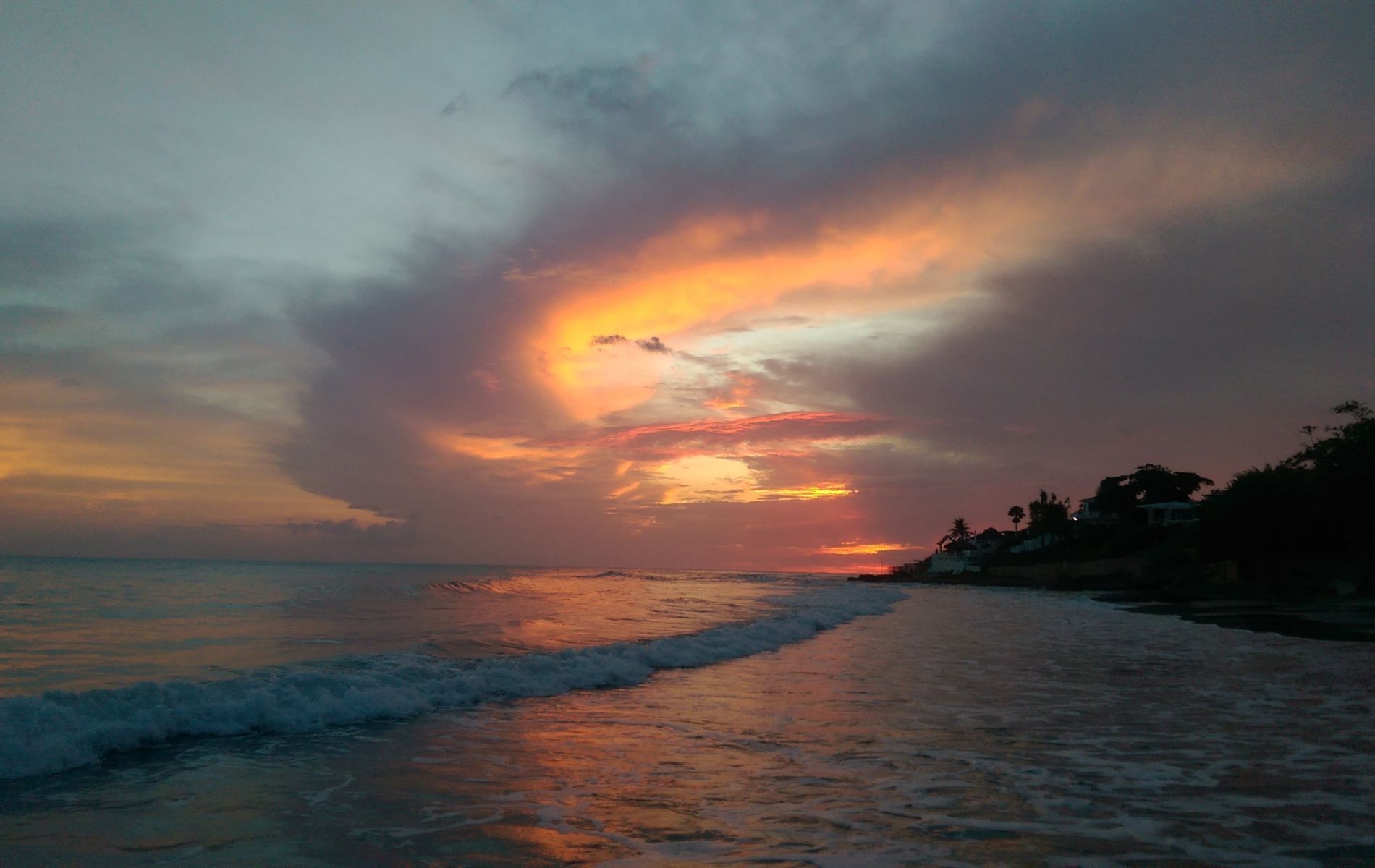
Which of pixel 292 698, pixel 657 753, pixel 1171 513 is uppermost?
pixel 1171 513

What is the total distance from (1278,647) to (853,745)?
17.7m

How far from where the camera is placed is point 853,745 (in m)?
9.77

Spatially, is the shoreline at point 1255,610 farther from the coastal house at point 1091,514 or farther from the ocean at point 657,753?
the coastal house at point 1091,514

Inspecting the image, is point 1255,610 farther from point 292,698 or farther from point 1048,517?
point 1048,517

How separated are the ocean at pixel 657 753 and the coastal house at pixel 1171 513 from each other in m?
87.1

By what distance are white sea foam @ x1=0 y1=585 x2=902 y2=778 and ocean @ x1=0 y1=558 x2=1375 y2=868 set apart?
0.05 metres

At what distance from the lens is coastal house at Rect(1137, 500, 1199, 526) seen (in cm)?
9600

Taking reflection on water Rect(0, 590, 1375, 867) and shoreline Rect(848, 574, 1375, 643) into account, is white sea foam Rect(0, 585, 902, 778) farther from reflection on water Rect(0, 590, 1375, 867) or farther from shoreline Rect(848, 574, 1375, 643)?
shoreline Rect(848, 574, 1375, 643)

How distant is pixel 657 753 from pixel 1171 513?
107679 millimetres

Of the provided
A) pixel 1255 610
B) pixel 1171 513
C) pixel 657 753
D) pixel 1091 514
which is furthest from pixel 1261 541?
pixel 1091 514

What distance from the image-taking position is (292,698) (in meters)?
11.4

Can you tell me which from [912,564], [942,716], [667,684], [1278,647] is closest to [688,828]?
[942,716]

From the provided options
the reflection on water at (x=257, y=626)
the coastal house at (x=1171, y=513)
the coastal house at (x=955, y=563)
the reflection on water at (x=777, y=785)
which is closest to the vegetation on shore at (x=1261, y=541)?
the coastal house at (x=1171, y=513)

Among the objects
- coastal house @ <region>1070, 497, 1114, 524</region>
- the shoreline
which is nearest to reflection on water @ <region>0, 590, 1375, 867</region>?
the shoreline
